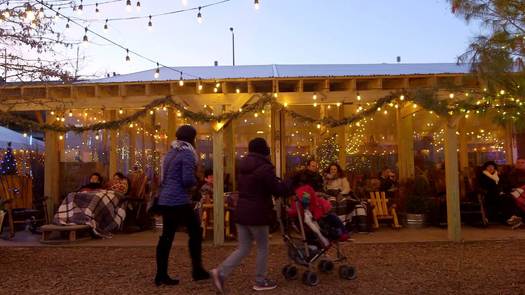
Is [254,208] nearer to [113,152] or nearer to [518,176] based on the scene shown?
[518,176]

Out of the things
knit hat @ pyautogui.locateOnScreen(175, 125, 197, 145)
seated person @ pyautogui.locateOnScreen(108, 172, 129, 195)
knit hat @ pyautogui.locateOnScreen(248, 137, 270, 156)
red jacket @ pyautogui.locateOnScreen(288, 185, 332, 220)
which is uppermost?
knit hat @ pyautogui.locateOnScreen(175, 125, 197, 145)

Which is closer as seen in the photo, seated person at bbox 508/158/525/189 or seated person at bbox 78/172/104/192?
seated person at bbox 78/172/104/192

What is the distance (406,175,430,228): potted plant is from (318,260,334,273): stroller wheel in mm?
4368

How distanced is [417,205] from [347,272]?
185 inches

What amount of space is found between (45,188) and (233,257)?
744 centimetres

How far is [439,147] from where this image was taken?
39.1 ft

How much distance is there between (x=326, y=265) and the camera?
19.0ft

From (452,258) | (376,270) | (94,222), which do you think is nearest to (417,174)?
Answer: (452,258)

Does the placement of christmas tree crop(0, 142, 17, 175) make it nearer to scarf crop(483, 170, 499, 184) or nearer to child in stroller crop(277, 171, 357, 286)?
child in stroller crop(277, 171, 357, 286)

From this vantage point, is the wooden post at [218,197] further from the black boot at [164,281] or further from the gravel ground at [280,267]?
the black boot at [164,281]

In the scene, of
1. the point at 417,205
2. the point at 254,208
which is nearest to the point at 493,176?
the point at 417,205

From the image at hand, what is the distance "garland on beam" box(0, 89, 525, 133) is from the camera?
5.32m

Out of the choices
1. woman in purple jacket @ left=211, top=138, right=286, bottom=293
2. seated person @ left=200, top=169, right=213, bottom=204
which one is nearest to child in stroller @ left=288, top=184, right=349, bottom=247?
woman in purple jacket @ left=211, top=138, right=286, bottom=293

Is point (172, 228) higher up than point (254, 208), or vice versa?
point (254, 208)
